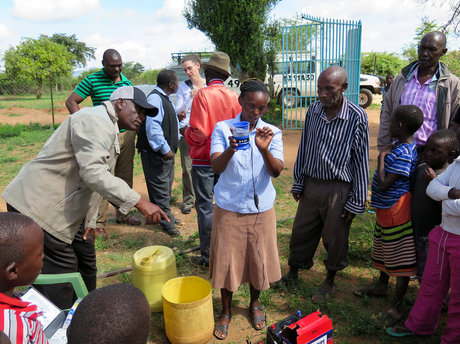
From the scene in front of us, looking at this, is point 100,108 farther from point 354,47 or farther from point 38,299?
point 354,47

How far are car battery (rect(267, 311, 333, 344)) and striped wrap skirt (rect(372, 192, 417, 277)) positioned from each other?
82 centimetres

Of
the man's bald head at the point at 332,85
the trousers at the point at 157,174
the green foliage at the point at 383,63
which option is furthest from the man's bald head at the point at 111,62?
the green foliage at the point at 383,63

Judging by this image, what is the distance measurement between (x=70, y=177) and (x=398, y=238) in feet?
8.00

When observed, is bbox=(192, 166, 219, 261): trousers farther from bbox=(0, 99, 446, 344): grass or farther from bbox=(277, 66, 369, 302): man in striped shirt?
bbox=(277, 66, 369, 302): man in striped shirt

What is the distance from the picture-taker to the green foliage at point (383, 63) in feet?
69.8

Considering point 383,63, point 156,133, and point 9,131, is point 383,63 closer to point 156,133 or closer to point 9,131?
point 9,131

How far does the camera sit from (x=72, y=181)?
2250 mm

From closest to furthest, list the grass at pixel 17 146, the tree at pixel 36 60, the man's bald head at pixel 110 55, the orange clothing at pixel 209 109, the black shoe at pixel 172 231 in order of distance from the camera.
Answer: the orange clothing at pixel 209 109 → the man's bald head at pixel 110 55 → the black shoe at pixel 172 231 → the grass at pixel 17 146 → the tree at pixel 36 60

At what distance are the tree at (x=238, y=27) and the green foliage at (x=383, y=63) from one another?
38.9 feet

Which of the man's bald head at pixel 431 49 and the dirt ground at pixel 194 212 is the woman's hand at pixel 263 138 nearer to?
the dirt ground at pixel 194 212

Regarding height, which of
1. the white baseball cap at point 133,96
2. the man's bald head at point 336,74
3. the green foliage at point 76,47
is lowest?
the white baseball cap at point 133,96

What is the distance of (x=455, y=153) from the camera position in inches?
103

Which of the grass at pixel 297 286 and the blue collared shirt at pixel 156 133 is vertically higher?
the blue collared shirt at pixel 156 133

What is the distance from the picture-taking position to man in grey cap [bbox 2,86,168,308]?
210 cm
